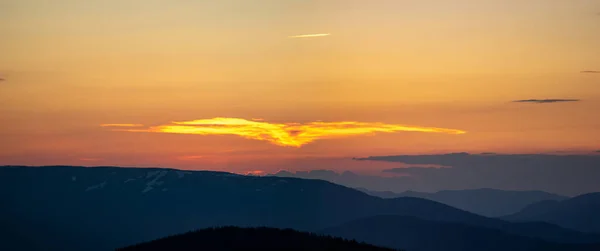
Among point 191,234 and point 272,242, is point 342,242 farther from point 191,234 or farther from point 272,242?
point 191,234

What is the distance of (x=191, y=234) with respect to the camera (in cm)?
13175

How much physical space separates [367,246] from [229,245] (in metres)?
20.3

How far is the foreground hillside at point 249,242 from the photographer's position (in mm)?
122762

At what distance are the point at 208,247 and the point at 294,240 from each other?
11.7 meters

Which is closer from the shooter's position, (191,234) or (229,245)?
(229,245)

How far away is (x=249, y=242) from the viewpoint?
407 ft

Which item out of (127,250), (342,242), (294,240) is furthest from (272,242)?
(127,250)

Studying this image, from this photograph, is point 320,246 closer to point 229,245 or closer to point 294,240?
point 294,240

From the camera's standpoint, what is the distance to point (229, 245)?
123 metres

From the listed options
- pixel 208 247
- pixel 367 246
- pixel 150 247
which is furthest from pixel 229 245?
pixel 367 246

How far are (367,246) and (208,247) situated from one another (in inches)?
900

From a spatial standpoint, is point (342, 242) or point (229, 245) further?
point (342, 242)

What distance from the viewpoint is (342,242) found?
132 m

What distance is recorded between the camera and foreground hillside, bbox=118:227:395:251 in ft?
403
